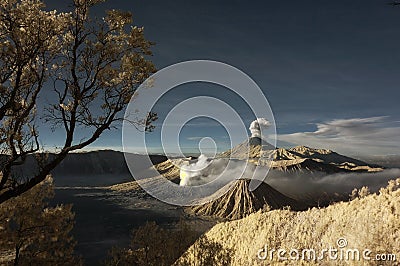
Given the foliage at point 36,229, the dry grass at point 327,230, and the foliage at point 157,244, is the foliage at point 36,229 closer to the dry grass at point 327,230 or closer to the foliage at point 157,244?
the foliage at point 157,244

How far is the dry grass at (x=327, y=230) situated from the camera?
1000cm

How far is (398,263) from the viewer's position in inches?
347

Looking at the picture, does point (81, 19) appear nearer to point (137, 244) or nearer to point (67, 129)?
point (67, 129)

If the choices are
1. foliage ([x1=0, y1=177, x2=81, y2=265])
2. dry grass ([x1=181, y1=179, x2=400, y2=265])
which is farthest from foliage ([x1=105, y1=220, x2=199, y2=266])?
foliage ([x1=0, y1=177, x2=81, y2=265])

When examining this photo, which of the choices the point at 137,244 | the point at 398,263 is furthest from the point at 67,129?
the point at 137,244

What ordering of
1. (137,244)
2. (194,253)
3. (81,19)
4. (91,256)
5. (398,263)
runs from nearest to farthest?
(398,263), (81,19), (194,253), (137,244), (91,256)

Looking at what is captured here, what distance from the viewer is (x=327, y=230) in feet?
42.1

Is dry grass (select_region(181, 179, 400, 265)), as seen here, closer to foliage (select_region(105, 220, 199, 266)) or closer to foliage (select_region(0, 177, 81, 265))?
foliage (select_region(105, 220, 199, 266))

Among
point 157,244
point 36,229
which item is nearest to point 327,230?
point 36,229

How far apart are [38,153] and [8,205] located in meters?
9.90

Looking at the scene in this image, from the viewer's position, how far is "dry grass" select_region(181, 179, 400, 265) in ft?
32.8

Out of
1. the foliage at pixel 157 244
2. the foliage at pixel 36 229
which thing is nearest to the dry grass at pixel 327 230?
the foliage at pixel 157 244

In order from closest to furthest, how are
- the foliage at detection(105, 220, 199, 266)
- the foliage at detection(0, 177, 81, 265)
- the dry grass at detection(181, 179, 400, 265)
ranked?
the dry grass at detection(181, 179, 400, 265) < the foliage at detection(0, 177, 81, 265) < the foliage at detection(105, 220, 199, 266)

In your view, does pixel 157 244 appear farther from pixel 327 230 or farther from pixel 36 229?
pixel 327 230
